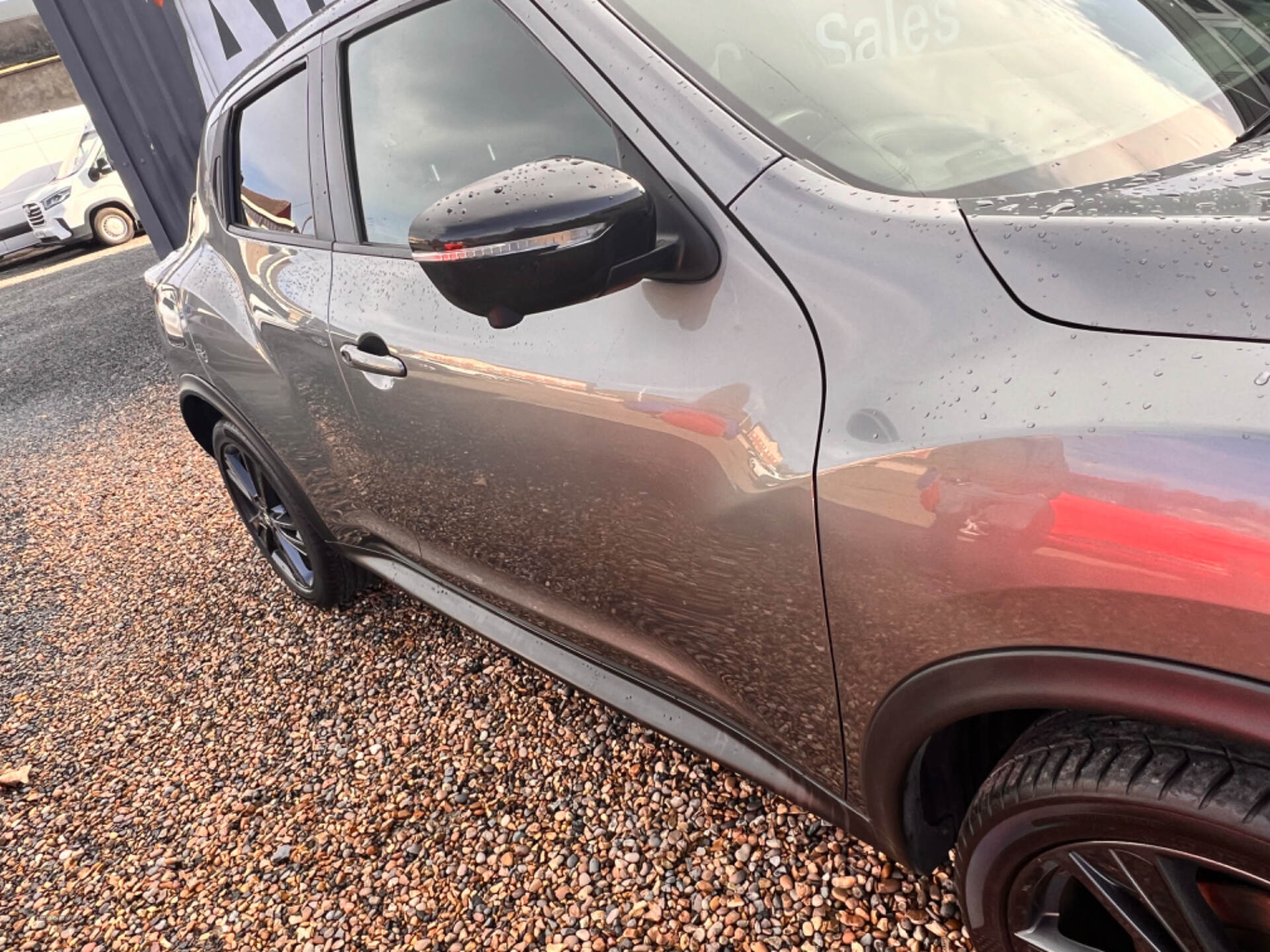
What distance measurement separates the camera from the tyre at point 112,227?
551 inches

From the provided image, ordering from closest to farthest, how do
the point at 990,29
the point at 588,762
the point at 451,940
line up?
the point at 990,29 < the point at 451,940 < the point at 588,762

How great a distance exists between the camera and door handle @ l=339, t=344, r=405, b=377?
1813 millimetres

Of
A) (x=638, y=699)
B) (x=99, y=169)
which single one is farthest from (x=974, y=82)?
(x=99, y=169)

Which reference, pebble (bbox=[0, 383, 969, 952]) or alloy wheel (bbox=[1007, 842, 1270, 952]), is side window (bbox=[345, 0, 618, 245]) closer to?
alloy wheel (bbox=[1007, 842, 1270, 952])

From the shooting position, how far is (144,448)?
5.43 meters

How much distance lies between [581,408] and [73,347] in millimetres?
8872

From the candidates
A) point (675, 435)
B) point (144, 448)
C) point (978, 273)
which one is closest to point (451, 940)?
point (675, 435)

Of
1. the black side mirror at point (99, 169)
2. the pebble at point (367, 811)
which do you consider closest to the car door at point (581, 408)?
the pebble at point (367, 811)

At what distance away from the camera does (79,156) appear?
13.6 m

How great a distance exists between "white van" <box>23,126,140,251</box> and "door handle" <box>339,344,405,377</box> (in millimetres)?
14008

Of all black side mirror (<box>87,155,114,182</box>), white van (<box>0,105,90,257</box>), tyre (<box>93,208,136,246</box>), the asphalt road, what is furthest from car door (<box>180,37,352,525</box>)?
white van (<box>0,105,90,257</box>)

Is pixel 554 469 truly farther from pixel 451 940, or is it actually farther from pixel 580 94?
pixel 451 940

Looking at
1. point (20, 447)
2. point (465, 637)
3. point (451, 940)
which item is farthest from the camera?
point (20, 447)

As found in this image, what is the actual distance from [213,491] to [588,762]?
124 inches
